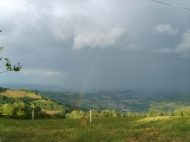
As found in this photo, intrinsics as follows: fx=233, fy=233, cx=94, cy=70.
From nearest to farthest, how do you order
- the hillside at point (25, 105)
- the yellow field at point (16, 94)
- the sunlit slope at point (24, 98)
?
1. the hillside at point (25, 105)
2. the sunlit slope at point (24, 98)
3. the yellow field at point (16, 94)

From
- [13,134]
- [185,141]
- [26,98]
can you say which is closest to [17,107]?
[26,98]

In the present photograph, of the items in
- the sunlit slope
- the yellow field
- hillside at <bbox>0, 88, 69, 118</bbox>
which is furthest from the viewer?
the yellow field

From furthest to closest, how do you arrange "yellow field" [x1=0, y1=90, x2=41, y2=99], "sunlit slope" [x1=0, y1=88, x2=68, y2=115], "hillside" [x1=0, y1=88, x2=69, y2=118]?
1. "yellow field" [x1=0, y1=90, x2=41, y2=99]
2. "sunlit slope" [x1=0, y1=88, x2=68, y2=115]
3. "hillside" [x1=0, y1=88, x2=69, y2=118]

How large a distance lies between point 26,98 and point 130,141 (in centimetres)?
11176

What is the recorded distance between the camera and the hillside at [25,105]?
6862 cm

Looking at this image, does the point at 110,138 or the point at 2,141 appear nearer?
the point at 2,141

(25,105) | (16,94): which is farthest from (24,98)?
(25,105)

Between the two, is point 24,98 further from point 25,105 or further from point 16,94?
point 25,105

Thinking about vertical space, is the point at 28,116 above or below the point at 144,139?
below

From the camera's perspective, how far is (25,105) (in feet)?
269

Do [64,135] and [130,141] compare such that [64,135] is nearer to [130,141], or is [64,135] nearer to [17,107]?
[130,141]

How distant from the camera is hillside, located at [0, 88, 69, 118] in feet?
225

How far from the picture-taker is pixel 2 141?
10359mm

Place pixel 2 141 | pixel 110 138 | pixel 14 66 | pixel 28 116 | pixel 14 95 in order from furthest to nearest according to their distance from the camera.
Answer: pixel 14 95
pixel 28 116
pixel 14 66
pixel 110 138
pixel 2 141
